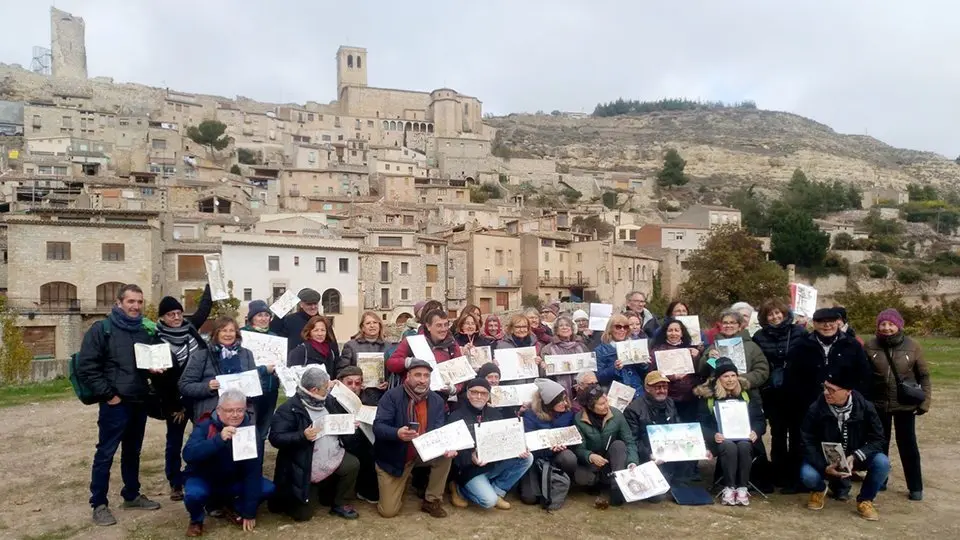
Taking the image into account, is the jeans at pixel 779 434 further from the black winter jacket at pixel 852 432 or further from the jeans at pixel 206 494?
the jeans at pixel 206 494

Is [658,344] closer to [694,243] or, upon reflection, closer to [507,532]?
[507,532]

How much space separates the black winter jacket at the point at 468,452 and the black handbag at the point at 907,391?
409 cm

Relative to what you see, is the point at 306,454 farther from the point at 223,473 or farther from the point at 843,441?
the point at 843,441

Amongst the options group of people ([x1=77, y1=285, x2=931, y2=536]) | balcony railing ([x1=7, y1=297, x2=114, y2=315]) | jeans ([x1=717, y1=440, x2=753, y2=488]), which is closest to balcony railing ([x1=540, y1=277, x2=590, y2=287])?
balcony railing ([x1=7, y1=297, x2=114, y2=315])

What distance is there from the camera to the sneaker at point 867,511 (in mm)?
6211

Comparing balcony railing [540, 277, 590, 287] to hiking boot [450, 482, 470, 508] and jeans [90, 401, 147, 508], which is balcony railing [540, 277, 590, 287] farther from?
jeans [90, 401, 147, 508]

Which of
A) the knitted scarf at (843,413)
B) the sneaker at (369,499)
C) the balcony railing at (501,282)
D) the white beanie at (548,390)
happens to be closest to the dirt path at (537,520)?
the sneaker at (369,499)

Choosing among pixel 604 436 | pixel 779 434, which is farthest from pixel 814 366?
pixel 604 436

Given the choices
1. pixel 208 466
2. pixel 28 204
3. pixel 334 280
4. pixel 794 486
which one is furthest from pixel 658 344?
pixel 28 204

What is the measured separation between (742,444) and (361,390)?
157 inches

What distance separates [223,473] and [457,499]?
2.28 metres

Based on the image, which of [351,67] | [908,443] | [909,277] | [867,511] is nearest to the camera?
[867,511]

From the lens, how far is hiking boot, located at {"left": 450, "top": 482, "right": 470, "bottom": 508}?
22.0 feet

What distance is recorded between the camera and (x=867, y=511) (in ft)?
20.5
